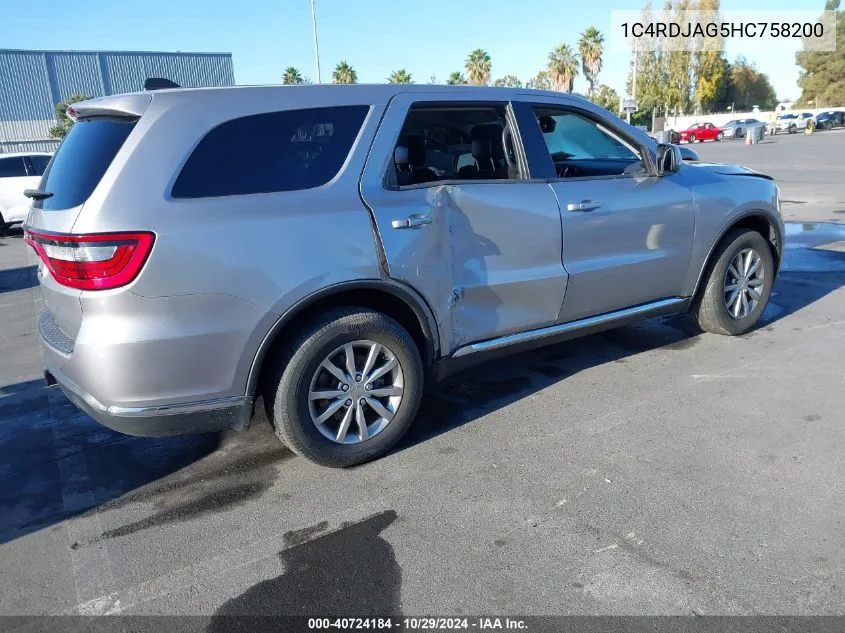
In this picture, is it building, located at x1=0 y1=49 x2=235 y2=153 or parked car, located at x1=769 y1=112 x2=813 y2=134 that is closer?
building, located at x1=0 y1=49 x2=235 y2=153

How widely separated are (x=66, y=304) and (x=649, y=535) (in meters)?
2.76

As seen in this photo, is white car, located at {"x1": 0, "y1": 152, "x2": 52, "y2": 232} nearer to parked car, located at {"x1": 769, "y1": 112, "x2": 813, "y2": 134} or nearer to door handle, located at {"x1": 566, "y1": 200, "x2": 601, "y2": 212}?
Result: door handle, located at {"x1": 566, "y1": 200, "x2": 601, "y2": 212}

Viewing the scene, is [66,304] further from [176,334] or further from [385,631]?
[385,631]

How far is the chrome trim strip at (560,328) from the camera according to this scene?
3816mm

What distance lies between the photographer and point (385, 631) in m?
2.33

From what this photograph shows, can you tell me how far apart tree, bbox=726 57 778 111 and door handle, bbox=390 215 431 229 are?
85602 millimetres

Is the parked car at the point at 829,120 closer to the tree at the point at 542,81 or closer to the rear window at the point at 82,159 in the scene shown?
the tree at the point at 542,81

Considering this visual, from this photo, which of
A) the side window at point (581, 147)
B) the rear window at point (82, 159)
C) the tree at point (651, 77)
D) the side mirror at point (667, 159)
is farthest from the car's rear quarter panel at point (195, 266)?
the tree at point (651, 77)

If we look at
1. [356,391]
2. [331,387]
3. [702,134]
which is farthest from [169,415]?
[702,134]

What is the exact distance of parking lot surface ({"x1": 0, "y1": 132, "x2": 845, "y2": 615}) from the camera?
2.50 meters

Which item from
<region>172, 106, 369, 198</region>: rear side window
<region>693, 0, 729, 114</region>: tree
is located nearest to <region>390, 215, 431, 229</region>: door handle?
<region>172, 106, 369, 198</region>: rear side window

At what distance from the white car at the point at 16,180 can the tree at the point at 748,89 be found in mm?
79937

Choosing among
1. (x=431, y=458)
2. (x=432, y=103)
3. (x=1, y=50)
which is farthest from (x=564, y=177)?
(x=1, y=50)

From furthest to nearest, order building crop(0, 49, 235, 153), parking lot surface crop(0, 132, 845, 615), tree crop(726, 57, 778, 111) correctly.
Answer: tree crop(726, 57, 778, 111) → building crop(0, 49, 235, 153) → parking lot surface crop(0, 132, 845, 615)
